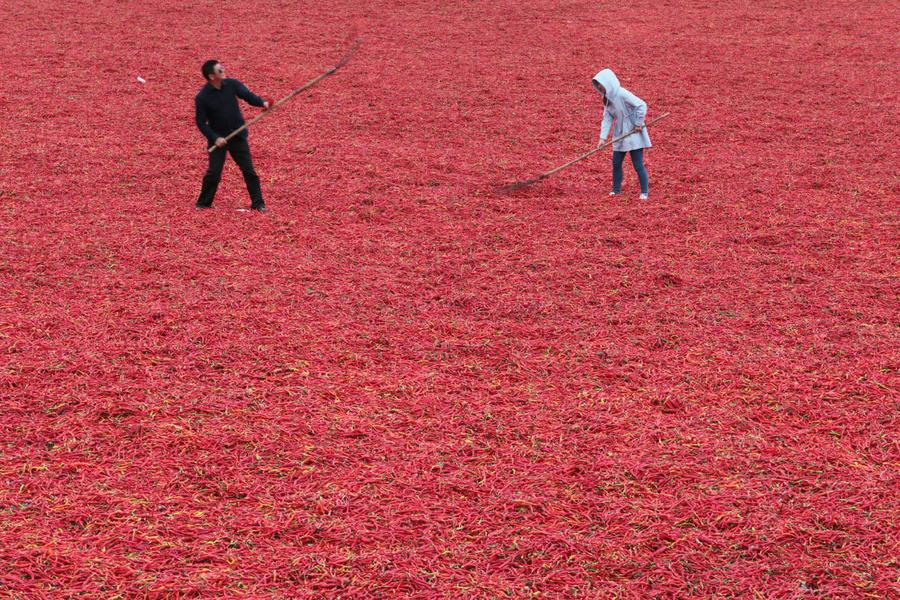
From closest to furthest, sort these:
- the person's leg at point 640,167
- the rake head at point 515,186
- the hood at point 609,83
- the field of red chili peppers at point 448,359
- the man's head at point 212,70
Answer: the field of red chili peppers at point 448,359, the man's head at point 212,70, the hood at point 609,83, the person's leg at point 640,167, the rake head at point 515,186

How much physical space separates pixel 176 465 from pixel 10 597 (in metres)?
1.32

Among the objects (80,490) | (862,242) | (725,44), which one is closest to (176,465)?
(80,490)

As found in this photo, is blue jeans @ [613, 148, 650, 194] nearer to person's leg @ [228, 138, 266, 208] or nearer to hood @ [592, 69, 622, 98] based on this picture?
hood @ [592, 69, 622, 98]

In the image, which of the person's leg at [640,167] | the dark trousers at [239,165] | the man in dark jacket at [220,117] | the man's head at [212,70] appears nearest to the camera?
the man's head at [212,70]

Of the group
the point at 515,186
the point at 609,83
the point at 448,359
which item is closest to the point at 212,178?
the point at 515,186

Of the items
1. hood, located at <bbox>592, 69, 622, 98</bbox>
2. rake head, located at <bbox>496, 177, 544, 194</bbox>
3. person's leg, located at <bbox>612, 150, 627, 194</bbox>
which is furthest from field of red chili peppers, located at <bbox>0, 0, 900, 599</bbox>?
hood, located at <bbox>592, 69, 622, 98</bbox>

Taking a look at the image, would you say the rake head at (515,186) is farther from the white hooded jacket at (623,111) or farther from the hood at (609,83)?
the hood at (609,83)

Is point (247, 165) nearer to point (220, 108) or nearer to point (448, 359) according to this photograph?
point (220, 108)

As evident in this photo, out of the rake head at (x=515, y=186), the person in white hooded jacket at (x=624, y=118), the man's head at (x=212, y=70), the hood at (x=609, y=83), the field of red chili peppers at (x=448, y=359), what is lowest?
the field of red chili peppers at (x=448, y=359)

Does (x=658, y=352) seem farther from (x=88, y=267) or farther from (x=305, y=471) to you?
(x=88, y=267)

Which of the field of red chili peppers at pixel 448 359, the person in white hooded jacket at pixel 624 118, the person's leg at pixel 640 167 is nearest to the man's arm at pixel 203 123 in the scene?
the field of red chili peppers at pixel 448 359

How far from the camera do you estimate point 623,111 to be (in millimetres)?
11164

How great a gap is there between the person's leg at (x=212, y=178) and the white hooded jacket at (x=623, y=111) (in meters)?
4.92

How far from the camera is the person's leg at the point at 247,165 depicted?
34.4ft
